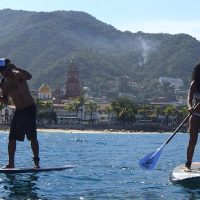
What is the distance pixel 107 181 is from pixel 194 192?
5.66 ft

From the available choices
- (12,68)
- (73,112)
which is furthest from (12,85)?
(73,112)

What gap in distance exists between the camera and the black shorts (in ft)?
Answer: 34.6

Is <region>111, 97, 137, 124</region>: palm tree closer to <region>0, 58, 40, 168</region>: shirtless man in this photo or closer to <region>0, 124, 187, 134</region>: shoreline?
<region>0, 124, 187, 134</region>: shoreline

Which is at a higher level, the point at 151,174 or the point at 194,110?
the point at 194,110

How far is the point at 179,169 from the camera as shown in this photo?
10523 millimetres

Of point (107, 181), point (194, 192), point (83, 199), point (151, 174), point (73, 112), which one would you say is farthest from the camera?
point (73, 112)

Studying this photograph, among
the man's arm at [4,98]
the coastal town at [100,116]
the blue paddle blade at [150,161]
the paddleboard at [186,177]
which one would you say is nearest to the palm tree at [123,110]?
the coastal town at [100,116]

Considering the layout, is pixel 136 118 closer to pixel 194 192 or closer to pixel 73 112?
pixel 73 112

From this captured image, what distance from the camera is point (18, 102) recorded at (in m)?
10.6

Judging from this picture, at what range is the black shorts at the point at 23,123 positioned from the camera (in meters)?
10.5

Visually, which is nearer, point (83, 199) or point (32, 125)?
point (83, 199)

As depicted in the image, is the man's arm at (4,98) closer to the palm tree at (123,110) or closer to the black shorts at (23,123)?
the black shorts at (23,123)

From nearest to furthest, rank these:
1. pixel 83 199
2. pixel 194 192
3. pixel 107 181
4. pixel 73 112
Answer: pixel 83 199, pixel 194 192, pixel 107 181, pixel 73 112

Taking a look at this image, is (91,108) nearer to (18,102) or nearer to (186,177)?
(18,102)
